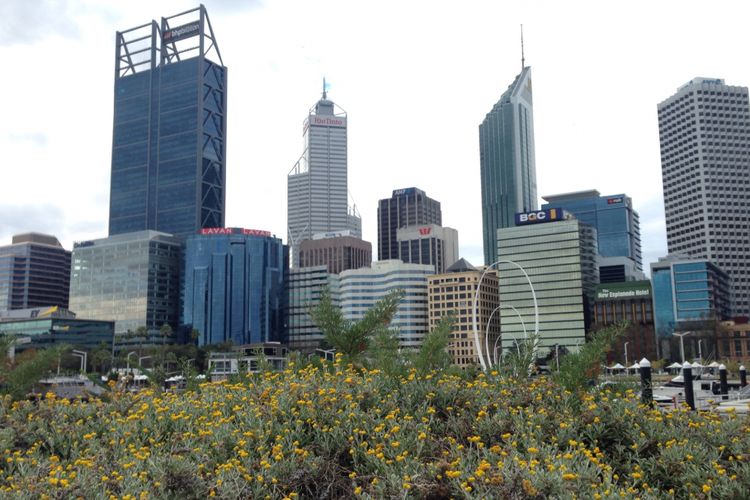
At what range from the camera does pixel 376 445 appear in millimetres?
9672

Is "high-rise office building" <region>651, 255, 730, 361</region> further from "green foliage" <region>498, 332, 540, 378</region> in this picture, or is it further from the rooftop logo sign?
"green foliage" <region>498, 332, 540, 378</region>

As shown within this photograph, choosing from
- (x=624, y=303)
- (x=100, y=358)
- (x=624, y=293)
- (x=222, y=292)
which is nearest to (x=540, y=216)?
(x=624, y=293)

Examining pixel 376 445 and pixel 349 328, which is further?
pixel 349 328

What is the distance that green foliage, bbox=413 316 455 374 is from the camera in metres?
16.8

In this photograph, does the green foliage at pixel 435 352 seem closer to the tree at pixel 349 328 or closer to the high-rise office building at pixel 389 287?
the tree at pixel 349 328

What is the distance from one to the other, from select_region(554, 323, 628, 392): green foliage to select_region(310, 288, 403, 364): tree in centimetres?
591

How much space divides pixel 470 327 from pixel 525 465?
181457mm

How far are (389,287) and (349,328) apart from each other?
17183 cm

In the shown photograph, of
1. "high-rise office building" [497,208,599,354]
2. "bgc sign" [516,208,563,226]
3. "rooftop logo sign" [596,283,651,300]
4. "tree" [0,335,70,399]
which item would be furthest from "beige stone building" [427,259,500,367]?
"tree" [0,335,70,399]

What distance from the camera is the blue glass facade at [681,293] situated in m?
174

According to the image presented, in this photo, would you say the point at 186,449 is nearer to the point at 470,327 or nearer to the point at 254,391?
the point at 254,391

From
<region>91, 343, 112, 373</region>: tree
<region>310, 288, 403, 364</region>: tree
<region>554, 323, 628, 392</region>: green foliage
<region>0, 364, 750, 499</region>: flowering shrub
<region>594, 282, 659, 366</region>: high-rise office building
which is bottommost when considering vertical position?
<region>91, 343, 112, 373</region>: tree

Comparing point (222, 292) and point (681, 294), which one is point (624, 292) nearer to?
point (681, 294)

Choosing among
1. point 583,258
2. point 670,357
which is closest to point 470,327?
point 583,258
